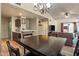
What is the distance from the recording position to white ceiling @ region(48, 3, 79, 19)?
1.72m

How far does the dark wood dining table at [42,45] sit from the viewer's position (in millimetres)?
1600

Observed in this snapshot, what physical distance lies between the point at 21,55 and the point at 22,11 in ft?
2.26

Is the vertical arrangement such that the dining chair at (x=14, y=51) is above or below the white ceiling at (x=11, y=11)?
below

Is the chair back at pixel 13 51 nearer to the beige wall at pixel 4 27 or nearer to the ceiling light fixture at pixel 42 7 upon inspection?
the beige wall at pixel 4 27

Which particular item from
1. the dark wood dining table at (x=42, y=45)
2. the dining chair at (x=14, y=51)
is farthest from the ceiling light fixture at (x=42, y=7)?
the dining chair at (x=14, y=51)

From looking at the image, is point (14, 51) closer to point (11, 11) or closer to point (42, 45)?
point (42, 45)

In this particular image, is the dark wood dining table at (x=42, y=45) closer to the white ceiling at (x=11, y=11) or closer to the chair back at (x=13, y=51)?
the chair back at (x=13, y=51)

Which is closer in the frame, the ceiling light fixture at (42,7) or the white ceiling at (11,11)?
the white ceiling at (11,11)

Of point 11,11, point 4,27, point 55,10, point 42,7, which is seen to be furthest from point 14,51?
point 55,10

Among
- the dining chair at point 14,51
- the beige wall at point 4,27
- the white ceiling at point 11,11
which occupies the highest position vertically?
the white ceiling at point 11,11

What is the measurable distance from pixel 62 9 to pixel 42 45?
0.65 meters

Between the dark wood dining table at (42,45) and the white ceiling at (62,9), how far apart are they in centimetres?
41

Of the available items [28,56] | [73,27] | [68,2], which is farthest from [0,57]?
[68,2]

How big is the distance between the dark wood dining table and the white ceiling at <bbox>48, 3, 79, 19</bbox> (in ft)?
1.36
